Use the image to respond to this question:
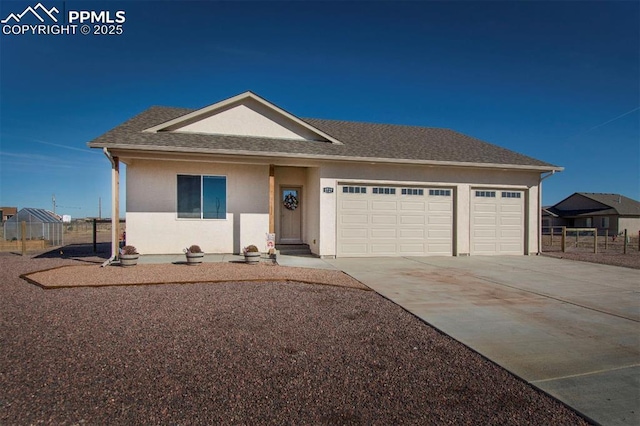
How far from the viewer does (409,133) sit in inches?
605

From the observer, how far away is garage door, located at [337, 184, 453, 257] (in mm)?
11438

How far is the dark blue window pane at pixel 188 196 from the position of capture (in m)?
11.2

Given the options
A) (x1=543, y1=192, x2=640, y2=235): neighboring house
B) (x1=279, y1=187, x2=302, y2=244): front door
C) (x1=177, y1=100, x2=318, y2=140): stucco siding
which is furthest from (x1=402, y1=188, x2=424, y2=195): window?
(x1=543, y1=192, x2=640, y2=235): neighboring house

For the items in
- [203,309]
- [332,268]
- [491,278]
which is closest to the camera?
[203,309]

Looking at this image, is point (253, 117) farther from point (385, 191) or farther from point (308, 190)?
point (385, 191)

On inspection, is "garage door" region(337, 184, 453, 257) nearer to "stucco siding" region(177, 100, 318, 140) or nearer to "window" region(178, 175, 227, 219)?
"stucco siding" region(177, 100, 318, 140)

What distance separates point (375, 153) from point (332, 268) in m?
4.62

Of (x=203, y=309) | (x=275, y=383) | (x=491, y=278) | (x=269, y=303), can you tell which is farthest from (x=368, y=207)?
(x=275, y=383)

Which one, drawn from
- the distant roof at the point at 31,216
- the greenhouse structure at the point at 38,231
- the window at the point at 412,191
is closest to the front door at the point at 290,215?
the window at the point at 412,191

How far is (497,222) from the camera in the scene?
12.6 meters

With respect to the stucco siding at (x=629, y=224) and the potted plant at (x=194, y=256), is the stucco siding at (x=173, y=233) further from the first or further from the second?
the stucco siding at (x=629, y=224)

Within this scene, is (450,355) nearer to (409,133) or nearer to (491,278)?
(491,278)

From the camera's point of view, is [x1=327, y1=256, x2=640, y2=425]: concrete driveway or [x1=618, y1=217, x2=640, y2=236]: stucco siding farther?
[x1=618, y1=217, x2=640, y2=236]: stucco siding

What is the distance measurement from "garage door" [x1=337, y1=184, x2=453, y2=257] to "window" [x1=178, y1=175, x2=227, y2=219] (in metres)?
4.04
